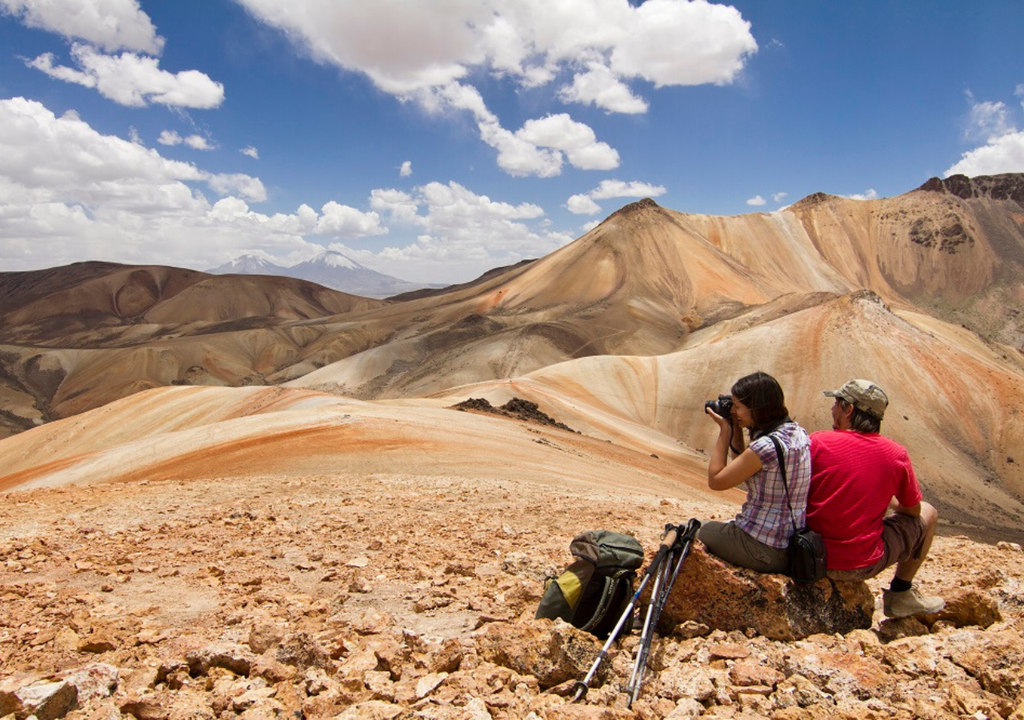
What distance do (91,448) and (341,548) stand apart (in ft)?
66.7

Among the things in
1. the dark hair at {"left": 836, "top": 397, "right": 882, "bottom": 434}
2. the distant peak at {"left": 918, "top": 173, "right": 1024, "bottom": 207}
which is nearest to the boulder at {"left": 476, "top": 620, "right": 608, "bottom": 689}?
the dark hair at {"left": 836, "top": 397, "right": 882, "bottom": 434}

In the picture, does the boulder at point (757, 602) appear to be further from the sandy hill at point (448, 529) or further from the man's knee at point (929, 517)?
the man's knee at point (929, 517)

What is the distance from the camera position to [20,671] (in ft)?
10.2

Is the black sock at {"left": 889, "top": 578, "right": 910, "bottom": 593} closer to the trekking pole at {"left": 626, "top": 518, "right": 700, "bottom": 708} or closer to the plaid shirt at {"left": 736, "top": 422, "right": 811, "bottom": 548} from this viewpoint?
the plaid shirt at {"left": 736, "top": 422, "right": 811, "bottom": 548}

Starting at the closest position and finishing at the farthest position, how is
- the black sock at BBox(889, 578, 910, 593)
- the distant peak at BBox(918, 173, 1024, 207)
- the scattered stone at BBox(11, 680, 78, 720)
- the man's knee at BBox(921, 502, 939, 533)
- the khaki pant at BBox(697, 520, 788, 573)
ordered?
the scattered stone at BBox(11, 680, 78, 720)
the khaki pant at BBox(697, 520, 788, 573)
the black sock at BBox(889, 578, 910, 593)
the man's knee at BBox(921, 502, 939, 533)
the distant peak at BBox(918, 173, 1024, 207)

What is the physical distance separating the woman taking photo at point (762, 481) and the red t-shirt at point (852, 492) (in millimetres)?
131

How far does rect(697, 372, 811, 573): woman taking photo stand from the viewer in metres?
3.56

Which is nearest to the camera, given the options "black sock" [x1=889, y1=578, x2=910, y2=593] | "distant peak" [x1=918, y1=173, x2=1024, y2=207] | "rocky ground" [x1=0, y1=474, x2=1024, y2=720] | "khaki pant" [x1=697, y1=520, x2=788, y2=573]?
"rocky ground" [x1=0, y1=474, x2=1024, y2=720]

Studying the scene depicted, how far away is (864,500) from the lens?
3.64m

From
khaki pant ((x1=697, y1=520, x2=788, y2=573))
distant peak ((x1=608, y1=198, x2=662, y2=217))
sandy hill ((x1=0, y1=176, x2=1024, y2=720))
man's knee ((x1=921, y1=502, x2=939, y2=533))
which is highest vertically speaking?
distant peak ((x1=608, y1=198, x2=662, y2=217))

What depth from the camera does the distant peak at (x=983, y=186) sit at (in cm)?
9606

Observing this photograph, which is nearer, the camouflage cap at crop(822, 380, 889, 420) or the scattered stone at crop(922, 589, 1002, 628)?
the scattered stone at crop(922, 589, 1002, 628)

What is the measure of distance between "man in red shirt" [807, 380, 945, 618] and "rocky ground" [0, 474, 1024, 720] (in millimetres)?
292

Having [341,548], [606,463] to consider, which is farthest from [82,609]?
[606,463]
